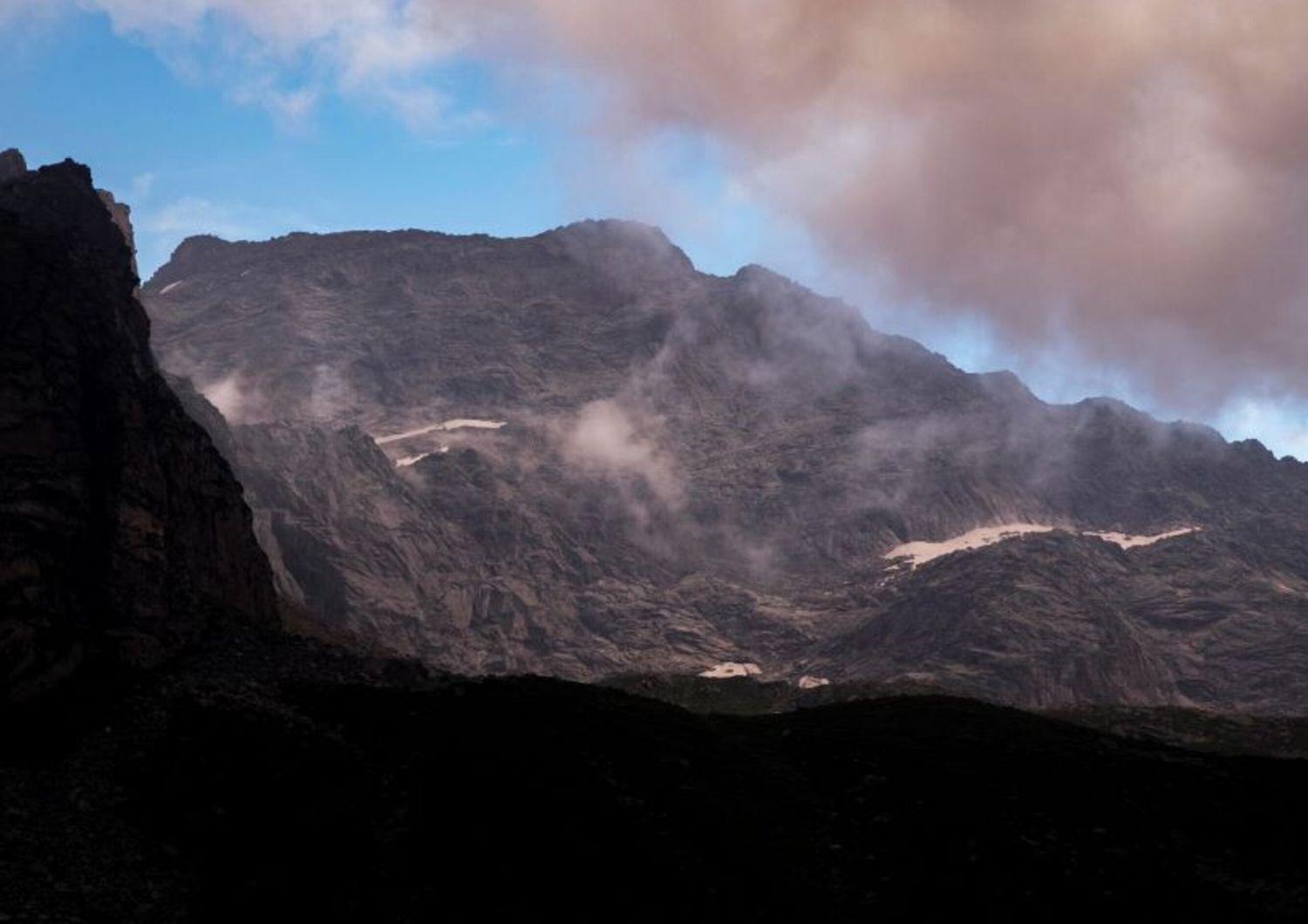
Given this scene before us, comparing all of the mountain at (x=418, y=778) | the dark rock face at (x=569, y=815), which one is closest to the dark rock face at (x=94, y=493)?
the mountain at (x=418, y=778)

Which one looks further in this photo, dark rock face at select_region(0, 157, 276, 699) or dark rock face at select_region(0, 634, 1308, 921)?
dark rock face at select_region(0, 157, 276, 699)

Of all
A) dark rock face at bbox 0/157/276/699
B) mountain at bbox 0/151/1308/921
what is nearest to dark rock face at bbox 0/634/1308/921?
mountain at bbox 0/151/1308/921

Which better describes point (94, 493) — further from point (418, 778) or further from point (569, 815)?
point (569, 815)

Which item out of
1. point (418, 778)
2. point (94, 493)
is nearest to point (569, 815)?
point (418, 778)

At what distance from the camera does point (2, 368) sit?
7456cm

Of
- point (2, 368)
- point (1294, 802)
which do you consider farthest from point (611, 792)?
point (2, 368)

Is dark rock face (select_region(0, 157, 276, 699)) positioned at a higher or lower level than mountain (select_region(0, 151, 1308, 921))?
higher

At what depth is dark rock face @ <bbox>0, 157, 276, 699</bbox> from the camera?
65.5m

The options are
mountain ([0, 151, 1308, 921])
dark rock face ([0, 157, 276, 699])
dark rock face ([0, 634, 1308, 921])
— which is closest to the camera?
dark rock face ([0, 634, 1308, 921])

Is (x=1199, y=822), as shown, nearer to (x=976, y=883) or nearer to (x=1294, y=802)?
(x=1294, y=802)

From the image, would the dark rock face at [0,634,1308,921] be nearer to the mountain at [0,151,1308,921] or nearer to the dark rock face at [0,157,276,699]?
the mountain at [0,151,1308,921]

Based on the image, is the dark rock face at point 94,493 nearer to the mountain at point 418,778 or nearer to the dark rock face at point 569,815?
the mountain at point 418,778

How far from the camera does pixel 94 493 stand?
7594 centimetres

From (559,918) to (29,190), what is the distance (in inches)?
3154
